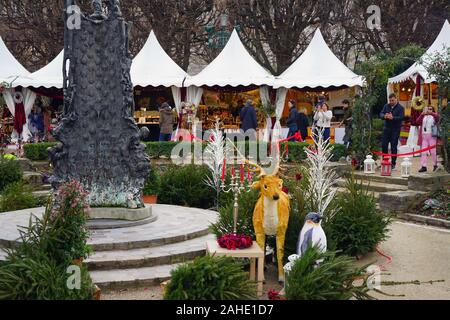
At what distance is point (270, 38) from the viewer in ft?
103

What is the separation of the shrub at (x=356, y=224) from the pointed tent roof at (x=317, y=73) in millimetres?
13632

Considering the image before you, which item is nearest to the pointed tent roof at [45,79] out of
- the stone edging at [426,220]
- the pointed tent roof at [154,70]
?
the pointed tent roof at [154,70]

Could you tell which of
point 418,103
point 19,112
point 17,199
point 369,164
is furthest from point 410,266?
point 19,112

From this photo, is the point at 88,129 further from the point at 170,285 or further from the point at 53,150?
the point at 170,285

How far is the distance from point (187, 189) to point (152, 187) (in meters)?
0.75

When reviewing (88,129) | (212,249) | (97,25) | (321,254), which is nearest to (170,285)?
(212,249)

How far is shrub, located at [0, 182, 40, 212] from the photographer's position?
36.8 feet

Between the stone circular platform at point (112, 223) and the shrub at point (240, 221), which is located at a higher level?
the shrub at point (240, 221)

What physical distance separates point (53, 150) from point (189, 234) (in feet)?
8.62

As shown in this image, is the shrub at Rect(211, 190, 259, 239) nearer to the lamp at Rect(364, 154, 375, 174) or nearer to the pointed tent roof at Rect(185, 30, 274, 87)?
the lamp at Rect(364, 154, 375, 174)

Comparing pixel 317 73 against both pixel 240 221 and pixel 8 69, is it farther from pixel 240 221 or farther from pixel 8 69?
pixel 240 221

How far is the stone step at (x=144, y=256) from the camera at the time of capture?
7564mm

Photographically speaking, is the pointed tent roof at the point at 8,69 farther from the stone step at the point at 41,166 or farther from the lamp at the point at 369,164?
the lamp at the point at 369,164

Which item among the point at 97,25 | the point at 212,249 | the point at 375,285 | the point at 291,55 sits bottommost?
the point at 375,285
